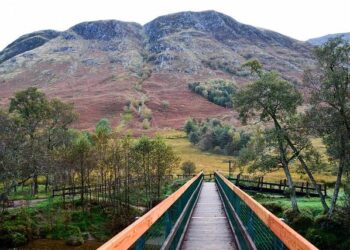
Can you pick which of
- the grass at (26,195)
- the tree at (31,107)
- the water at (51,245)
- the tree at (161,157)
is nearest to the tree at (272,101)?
the water at (51,245)

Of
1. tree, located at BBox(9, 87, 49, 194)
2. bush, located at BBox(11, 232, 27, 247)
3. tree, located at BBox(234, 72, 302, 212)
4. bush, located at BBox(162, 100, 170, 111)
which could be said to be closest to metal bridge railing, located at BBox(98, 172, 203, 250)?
tree, located at BBox(234, 72, 302, 212)

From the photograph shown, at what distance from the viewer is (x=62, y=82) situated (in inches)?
7505

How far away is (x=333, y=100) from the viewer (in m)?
27.5

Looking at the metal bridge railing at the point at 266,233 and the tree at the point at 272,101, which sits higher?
the tree at the point at 272,101

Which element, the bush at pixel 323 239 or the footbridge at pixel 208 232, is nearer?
the footbridge at pixel 208 232

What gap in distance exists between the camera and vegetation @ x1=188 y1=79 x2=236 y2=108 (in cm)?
16375

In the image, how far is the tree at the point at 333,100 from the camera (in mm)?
27239

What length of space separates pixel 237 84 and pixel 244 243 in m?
175

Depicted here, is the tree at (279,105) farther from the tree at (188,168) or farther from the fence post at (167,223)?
the tree at (188,168)

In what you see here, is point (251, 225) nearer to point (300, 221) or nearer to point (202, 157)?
point (300, 221)

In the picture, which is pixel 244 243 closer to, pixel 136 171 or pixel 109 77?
pixel 136 171

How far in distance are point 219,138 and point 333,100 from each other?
76661 mm

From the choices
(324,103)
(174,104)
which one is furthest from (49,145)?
(174,104)

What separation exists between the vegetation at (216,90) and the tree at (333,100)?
13188 centimetres
